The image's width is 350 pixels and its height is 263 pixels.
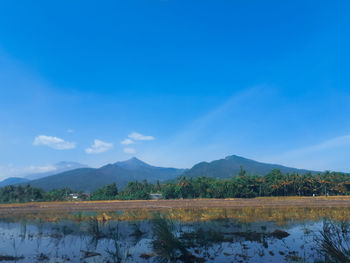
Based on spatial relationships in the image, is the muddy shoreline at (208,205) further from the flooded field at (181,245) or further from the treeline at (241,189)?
the flooded field at (181,245)

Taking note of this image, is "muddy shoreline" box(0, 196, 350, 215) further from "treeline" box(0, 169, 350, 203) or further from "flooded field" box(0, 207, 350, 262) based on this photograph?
"flooded field" box(0, 207, 350, 262)

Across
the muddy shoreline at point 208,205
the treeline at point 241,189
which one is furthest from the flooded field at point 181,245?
the treeline at point 241,189

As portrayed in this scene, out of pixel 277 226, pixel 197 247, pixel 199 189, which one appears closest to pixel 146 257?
pixel 197 247

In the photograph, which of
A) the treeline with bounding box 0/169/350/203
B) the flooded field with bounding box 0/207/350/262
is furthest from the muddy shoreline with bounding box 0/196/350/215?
the flooded field with bounding box 0/207/350/262

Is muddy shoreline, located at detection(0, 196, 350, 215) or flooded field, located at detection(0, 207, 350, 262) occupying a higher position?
flooded field, located at detection(0, 207, 350, 262)

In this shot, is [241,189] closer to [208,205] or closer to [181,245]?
[208,205]

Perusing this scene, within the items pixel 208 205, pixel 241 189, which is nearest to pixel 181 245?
pixel 208 205

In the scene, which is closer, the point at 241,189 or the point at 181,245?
the point at 181,245

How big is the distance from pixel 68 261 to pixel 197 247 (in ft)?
19.8

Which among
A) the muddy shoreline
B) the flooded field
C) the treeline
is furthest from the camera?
the treeline

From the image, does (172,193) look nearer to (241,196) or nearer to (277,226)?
(241,196)

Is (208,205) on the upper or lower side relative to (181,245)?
lower

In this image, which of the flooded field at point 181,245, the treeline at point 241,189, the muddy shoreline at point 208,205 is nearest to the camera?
the flooded field at point 181,245

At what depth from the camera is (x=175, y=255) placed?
9.73 metres
